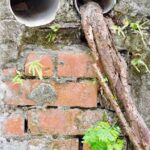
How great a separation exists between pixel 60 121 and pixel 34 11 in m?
0.41

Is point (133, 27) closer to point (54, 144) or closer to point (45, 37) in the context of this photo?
point (45, 37)

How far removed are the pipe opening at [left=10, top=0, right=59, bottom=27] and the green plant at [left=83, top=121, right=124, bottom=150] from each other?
1.20 feet

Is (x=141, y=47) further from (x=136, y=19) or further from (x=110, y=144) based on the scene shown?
(x=110, y=144)

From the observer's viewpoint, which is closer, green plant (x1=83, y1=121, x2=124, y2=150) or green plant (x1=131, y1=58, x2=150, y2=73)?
green plant (x1=83, y1=121, x2=124, y2=150)

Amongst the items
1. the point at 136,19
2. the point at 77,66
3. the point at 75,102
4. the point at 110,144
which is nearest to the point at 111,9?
the point at 136,19

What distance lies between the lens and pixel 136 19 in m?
1.43

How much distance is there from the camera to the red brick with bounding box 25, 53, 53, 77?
4.52 ft

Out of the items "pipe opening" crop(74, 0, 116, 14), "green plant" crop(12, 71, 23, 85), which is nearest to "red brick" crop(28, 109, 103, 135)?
"green plant" crop(12, 71, 23, 85)

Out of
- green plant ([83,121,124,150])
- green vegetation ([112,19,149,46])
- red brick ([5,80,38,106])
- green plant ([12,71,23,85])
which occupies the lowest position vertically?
green plant ([83,121,124,150])

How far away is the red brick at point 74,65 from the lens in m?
1.38

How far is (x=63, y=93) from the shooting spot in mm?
1395

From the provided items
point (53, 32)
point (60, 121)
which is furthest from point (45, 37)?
point (60, 121)

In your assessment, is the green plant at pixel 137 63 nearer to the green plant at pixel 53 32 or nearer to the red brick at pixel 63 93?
the red brick at pixel 63 93

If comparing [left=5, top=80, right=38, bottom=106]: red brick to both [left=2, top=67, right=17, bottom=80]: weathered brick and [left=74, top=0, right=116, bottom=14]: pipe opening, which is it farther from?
[left=74, top=0, right=116, bottom=14]: pipe opening
